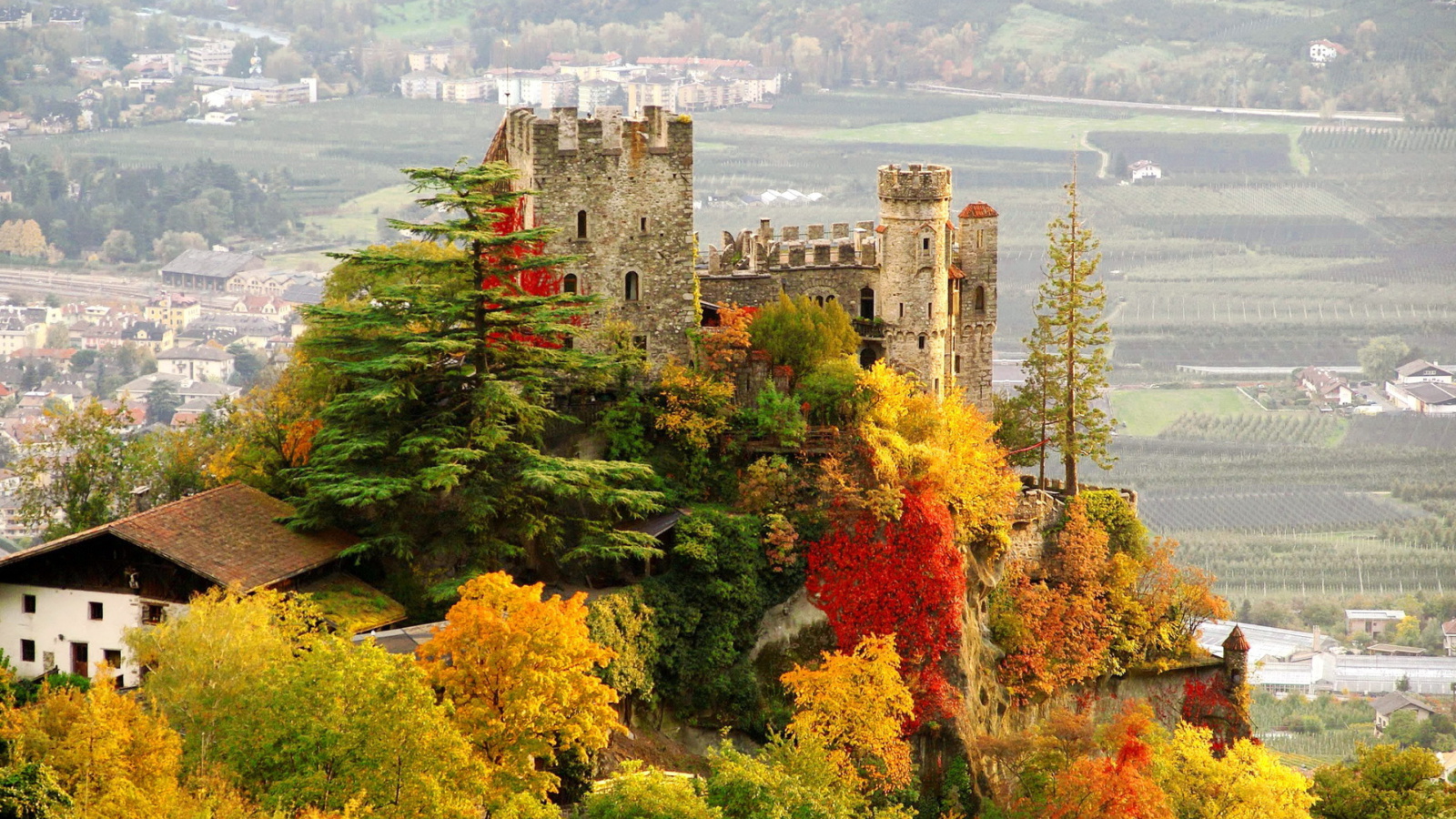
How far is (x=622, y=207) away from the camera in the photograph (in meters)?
64.4

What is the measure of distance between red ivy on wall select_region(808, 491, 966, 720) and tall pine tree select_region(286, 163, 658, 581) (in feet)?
19.1

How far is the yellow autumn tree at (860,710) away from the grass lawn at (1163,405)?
11569 cm

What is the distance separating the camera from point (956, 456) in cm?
6538

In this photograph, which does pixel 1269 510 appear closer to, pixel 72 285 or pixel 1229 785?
pixel 1229 785

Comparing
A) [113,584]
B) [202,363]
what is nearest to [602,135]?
[113,584]

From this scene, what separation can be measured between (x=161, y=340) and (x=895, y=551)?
394 ft

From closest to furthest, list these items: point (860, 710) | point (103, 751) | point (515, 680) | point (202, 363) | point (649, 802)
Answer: point (103, 751)
point (515, 680)
point (649, 802)
point (860, 710)
point (202, 363)

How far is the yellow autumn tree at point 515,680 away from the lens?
1969 inches

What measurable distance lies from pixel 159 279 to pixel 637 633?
145900 mm

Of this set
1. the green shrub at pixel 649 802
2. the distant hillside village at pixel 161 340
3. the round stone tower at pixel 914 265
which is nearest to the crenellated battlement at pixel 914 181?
the round stone tower at pixel 914 265

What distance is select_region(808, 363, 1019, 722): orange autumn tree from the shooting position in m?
62.1

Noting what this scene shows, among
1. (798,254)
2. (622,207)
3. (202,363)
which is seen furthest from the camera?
(202,363)

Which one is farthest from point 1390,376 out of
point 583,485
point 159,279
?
point 583,485

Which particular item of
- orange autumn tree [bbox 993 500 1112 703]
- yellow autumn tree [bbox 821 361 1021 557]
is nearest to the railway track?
orange autumn tree [bbox 993 500 1112 703]
